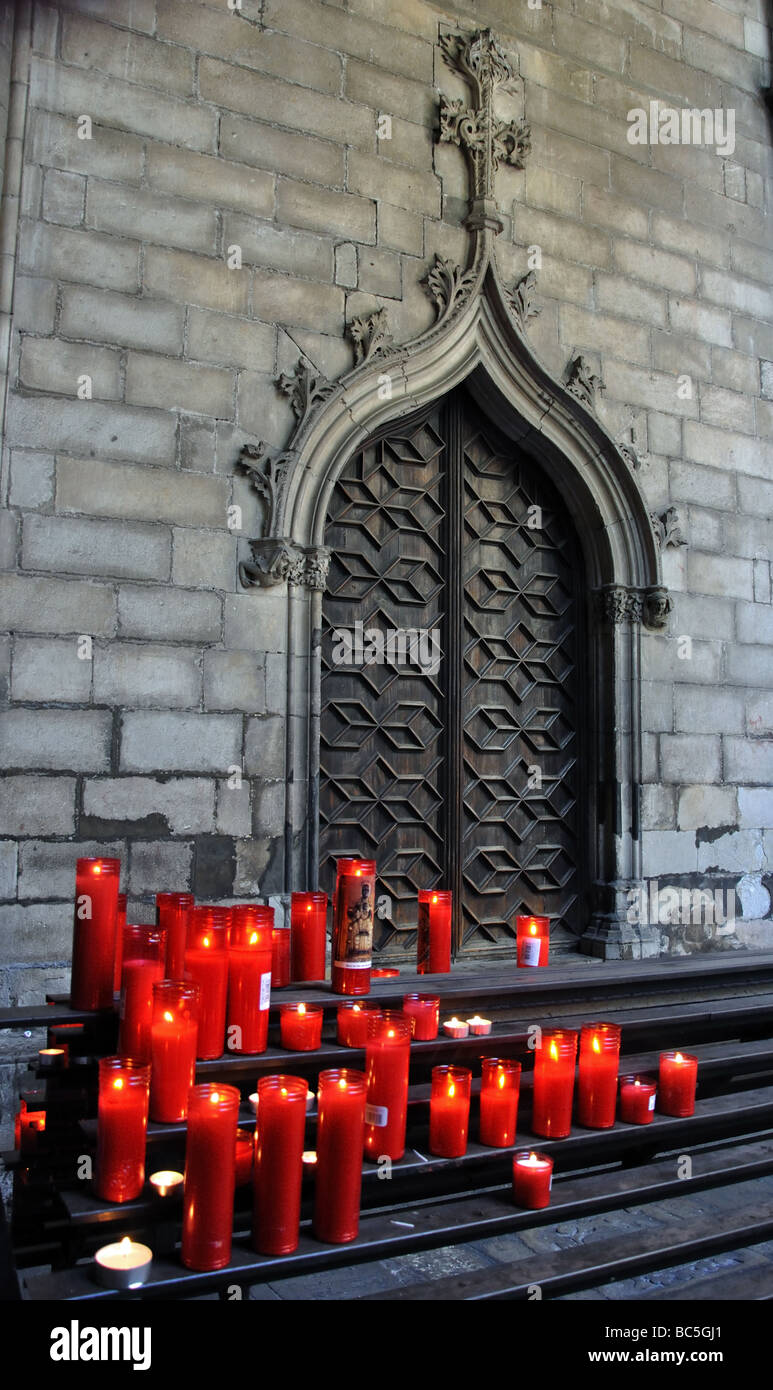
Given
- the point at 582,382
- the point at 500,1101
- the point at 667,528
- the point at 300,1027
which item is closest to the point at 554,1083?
the point at 500,1101

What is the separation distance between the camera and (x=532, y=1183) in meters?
2.31

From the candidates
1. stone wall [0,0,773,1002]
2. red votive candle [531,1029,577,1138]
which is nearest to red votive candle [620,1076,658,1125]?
red votive candle [531,1029,577,1138]

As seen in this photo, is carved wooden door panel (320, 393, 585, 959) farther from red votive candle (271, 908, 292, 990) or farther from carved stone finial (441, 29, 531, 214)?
red votive candle (271, 908, 292, 990)

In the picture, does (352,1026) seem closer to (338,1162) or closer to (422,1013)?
(422,1013)

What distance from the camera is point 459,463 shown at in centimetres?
589

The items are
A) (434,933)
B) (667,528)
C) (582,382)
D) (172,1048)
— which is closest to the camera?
(172,1048)

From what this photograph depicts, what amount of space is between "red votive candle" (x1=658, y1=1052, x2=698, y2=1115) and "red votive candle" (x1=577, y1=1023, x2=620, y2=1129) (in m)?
0.23

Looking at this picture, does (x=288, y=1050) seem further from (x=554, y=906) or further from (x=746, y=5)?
(x=746, y=5)

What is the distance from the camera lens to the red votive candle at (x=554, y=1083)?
2508 mm

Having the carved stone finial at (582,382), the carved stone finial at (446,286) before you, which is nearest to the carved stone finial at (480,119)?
the carved stone finial at (446,286)

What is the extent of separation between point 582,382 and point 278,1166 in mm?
4958

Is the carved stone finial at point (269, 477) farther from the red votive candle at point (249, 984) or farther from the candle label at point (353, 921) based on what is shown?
the red votive candle at point (249, 984)

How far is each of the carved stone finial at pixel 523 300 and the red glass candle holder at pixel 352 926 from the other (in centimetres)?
398

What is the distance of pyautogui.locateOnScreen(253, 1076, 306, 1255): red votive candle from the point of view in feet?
6.44
